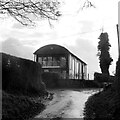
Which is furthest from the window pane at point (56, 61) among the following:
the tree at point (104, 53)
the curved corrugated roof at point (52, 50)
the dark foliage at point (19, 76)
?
the dark foliage at point (19, 76)

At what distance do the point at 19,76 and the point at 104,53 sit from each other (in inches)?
1086

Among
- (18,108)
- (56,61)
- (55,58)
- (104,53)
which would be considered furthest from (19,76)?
(104,53)

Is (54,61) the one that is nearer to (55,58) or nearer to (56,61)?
(56,61)

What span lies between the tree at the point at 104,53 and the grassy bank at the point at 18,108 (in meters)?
29.5

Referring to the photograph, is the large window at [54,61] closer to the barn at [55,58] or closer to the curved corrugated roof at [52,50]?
the barn at [55,58]

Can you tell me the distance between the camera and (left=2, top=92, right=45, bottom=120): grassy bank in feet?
34.7

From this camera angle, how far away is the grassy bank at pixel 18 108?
34.7 ft

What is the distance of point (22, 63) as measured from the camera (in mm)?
18250

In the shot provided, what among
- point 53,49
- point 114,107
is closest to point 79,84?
point 53,49

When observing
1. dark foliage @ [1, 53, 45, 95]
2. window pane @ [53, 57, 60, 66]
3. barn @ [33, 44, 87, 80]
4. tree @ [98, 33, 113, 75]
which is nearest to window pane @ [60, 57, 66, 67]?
barn @ [33, 44, 87, 80]

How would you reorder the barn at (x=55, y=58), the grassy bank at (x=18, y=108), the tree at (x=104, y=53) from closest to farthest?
the grassy bank at (x=18, y=108)
the barn at (x=55, y=58)
the tree at (x=104, y=53)

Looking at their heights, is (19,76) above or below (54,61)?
below

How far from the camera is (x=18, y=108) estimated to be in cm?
1162

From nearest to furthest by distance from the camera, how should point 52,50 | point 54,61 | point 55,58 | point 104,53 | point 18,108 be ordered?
1. point 18,108
2. point 52,50
3. point 54,61
4. point 55,58
5. point 104,53
